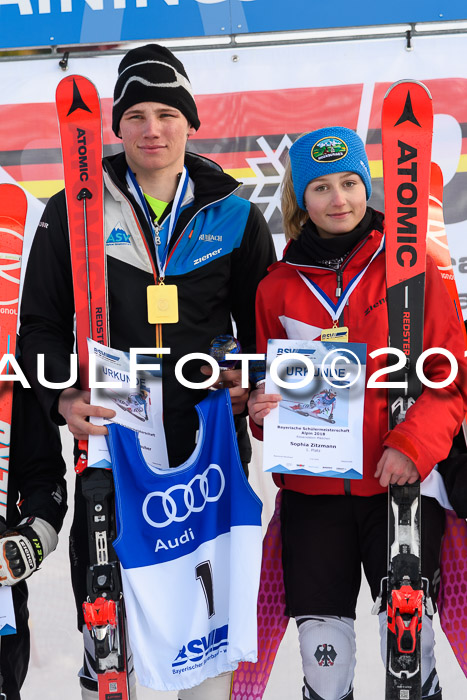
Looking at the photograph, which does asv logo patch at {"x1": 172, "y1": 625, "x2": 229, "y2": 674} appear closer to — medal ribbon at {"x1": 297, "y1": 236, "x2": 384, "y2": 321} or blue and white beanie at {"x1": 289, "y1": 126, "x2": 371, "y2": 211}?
medal ribbon at {"x1": 297, "y1": 236, "x2": 384, "y2": 321}

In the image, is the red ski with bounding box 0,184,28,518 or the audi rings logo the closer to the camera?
the audi rings logo

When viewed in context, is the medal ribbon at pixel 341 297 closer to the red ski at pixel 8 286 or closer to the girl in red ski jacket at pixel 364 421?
the girl in red ski jacket at pixel 364 421

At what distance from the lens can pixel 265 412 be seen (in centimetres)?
201

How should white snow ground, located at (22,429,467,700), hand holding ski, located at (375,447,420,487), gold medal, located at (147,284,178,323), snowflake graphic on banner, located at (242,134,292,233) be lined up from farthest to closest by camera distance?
white snow ground, located at (22,429,467,700)
snowflake graphic on banner, located at (242,134,292,233)
gold medal, located at (147,284,178,323)
hand holding ski, located at (375,447,420,487)

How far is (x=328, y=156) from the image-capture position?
207 centimetres

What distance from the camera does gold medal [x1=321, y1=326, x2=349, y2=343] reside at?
2.00 meters

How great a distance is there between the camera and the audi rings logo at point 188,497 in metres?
1.98

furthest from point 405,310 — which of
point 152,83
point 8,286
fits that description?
point 8,286

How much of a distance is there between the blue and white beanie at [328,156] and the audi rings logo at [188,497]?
0.80 m

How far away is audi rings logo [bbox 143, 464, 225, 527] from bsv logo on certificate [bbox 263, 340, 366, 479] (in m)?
0.14

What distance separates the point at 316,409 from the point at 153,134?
2.75 feet

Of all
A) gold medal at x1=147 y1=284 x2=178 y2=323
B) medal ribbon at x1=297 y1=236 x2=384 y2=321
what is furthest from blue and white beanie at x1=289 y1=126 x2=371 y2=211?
gold medal at x1=147 y1=284 x2=178 y2=323

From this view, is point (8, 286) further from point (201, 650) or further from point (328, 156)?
point (201, 650)

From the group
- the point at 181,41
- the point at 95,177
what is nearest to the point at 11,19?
the point at 181,41
